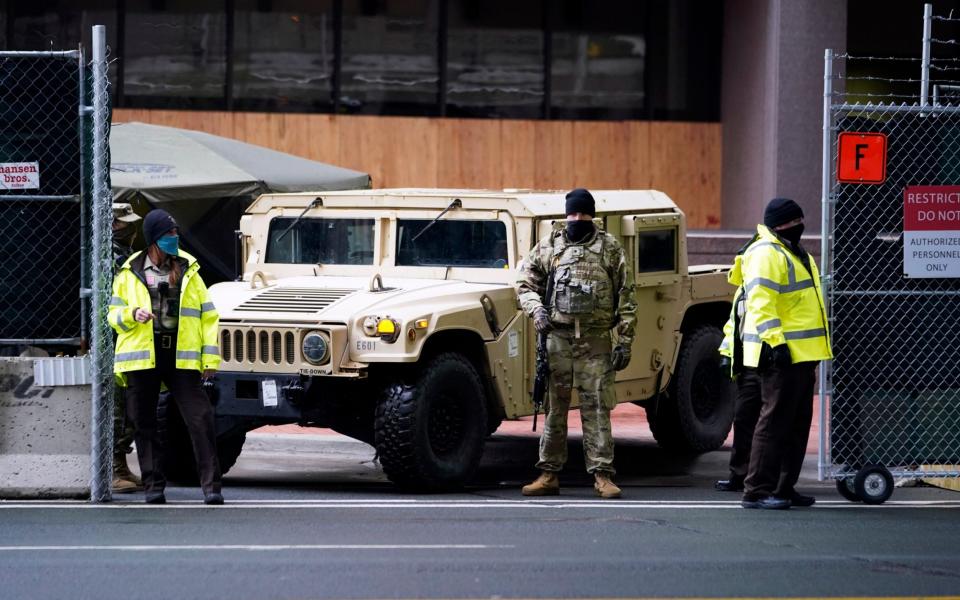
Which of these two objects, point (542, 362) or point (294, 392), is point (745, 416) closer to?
point (542, 362)

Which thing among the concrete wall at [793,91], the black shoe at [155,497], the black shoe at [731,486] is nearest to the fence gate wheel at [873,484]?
the black shoe at [731,486]

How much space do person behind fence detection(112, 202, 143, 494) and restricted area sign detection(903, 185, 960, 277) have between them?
5061 mm

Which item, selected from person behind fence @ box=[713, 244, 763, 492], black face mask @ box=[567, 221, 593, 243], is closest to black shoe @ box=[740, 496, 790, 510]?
person behind fence @ box=[713, 244, 763, 492]

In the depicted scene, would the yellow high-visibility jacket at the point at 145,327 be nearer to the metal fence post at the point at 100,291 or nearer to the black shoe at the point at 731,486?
the metal fence post at the point at 100,291

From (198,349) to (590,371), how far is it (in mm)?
2492

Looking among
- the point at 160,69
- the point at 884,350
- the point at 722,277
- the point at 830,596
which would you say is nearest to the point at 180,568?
the point at 830,596

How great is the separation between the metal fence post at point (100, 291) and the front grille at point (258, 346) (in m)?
0.88

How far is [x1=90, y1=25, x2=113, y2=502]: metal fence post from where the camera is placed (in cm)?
996

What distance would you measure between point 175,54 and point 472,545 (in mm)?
12395

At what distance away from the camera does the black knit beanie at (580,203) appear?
35.0 feet

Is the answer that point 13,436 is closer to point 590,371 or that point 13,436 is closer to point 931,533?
point 590,371

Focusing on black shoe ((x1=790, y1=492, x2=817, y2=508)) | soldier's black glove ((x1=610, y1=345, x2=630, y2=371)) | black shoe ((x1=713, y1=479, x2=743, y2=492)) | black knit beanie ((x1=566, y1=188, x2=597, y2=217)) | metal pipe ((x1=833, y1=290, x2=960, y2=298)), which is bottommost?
black shoe ((x1=713, y1=479, x2=743, y2=492))

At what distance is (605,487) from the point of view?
35.4ft

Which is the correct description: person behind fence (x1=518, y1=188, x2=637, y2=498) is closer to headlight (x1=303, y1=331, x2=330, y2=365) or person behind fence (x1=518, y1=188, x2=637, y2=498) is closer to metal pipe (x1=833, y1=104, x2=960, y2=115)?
headlight (x1=303, y1=331, x2=330, y2=365)
